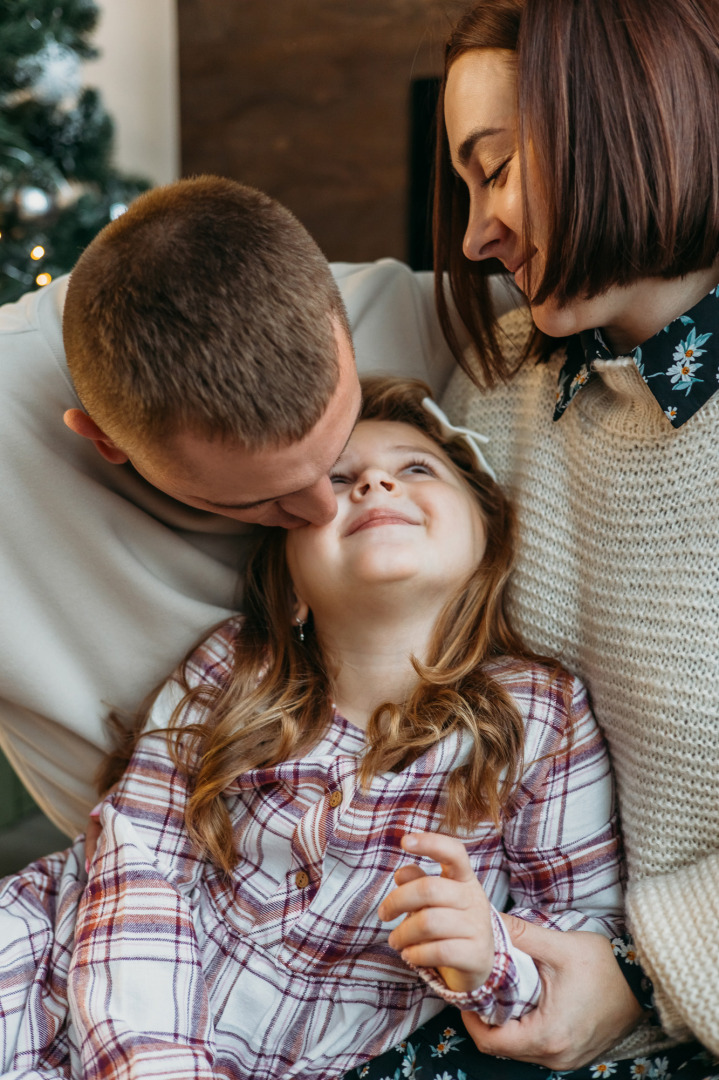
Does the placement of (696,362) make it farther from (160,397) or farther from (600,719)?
(160,397)

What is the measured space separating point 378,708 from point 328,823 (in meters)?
0.14

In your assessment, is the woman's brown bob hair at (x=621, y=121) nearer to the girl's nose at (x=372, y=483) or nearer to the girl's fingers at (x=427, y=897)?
the girl's nose at (x=372, y=483)

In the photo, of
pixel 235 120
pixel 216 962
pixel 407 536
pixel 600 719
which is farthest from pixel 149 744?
pixel 235 120

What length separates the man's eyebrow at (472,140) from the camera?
3.10ft

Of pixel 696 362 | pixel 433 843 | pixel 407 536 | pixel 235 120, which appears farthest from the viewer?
pixel 235 120

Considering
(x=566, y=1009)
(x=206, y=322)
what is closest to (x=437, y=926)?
(x=566, y=1009)

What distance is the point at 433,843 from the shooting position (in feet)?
2.67

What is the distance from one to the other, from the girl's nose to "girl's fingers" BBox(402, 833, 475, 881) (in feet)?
1.31

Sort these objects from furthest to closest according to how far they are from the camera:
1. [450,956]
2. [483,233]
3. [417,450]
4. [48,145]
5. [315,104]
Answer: [315,104] < [48,145] < [417,450] < [483,233] < [450,956]

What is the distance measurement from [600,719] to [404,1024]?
37 centimetres

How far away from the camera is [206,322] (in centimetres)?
82

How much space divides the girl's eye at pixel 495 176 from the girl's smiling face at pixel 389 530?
306 mm

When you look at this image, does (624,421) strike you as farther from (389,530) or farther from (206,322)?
(206,322)

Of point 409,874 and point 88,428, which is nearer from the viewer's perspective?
point 409,874
